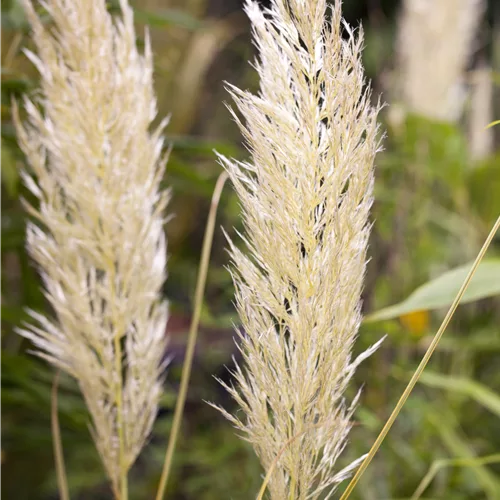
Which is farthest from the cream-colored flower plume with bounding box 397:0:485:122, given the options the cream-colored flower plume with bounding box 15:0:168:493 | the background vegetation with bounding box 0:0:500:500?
the cream-colored flower plume with bounding box 15:0:168:493

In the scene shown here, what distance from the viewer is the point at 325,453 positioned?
16.4 inches

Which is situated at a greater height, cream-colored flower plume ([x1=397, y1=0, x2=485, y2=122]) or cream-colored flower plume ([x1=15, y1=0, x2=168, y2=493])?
cream-colored flower plume ([x1=397, y1=0, x2=485, y2=122])

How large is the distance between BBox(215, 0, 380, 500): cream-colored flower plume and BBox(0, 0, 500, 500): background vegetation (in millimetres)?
407

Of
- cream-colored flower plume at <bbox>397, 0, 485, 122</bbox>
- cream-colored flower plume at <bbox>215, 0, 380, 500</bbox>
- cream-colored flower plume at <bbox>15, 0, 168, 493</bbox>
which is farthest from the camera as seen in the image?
cream-colored flower plume at <bbox>397, 0, 485, 122</bbox>

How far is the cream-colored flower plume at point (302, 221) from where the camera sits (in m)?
0.38

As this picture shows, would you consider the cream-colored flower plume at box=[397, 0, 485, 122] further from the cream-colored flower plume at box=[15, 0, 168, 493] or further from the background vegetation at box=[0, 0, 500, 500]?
the cream-colored flower plume at box=[15, 0, 168, 493]

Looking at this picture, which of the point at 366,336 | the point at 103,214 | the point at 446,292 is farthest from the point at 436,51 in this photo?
the point at 103,214

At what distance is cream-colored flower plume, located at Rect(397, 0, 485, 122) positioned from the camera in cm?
141

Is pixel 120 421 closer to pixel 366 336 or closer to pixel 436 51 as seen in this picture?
pixel 366 336

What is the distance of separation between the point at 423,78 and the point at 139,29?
657mm

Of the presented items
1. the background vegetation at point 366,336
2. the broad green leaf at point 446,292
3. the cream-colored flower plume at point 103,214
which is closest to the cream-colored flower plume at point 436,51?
the background vegetation at point 366,336

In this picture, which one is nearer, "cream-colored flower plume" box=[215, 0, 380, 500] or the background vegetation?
"cream-colored flower plume" box=[215, 0, 380, 500]

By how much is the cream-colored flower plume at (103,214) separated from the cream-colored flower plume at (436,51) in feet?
3.25

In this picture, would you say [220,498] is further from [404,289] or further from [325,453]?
[325,453]
